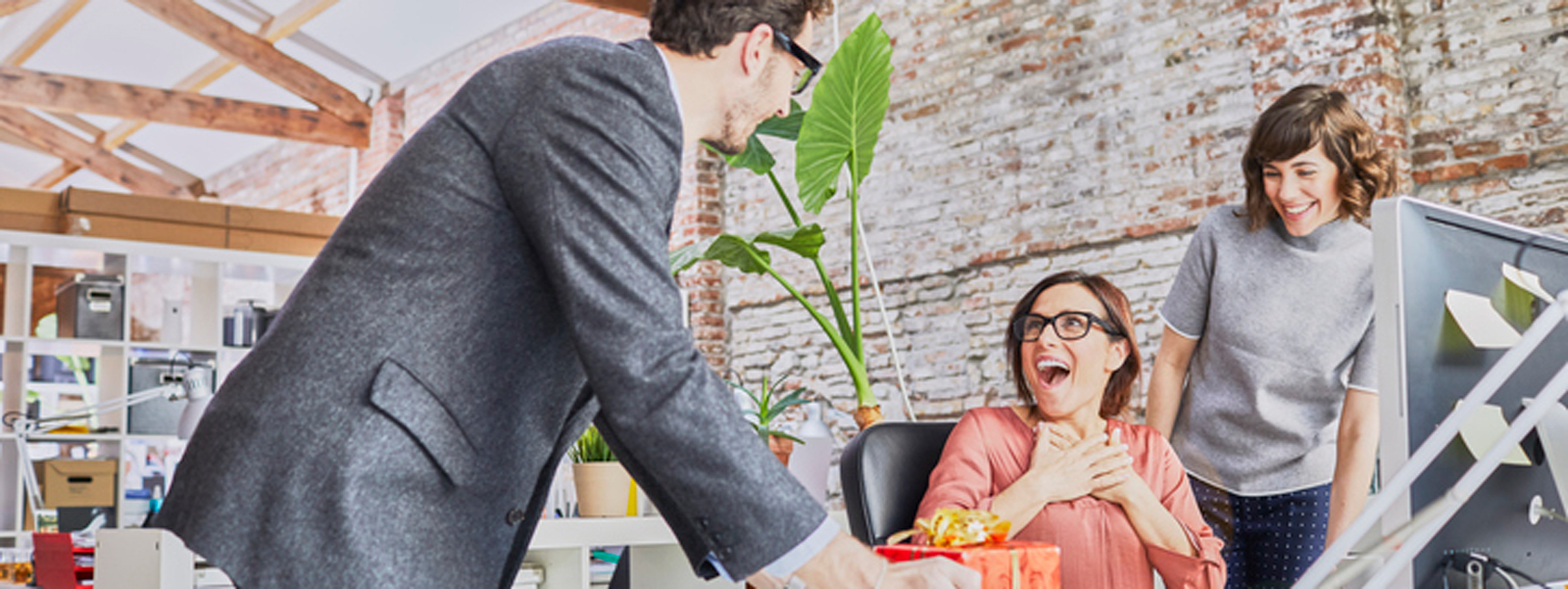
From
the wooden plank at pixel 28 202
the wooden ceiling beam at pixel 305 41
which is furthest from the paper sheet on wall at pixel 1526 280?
the wooden ceiling beam at pixel 305 41

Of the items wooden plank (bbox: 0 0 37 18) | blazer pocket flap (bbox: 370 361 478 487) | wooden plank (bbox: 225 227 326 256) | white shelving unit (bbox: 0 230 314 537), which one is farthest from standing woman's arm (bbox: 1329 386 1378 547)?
wooden plank (bbox: 0 0 37 18)

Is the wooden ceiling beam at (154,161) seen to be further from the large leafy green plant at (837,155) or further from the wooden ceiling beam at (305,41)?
the large leafy green plant at (837,155)

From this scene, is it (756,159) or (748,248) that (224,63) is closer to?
(756,159)

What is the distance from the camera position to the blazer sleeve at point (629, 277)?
929mm

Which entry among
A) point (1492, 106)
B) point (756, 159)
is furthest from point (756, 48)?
point (1492, 106)

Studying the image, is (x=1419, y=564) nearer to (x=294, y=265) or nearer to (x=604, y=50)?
(x=604, y=50)

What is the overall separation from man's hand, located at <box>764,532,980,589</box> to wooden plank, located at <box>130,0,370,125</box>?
8017 millimetres

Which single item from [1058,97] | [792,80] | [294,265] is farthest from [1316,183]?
[294,265]

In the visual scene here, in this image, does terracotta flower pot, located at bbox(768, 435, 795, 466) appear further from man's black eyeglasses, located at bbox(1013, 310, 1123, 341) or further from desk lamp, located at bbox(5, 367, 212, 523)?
desk lamp, located at bbox(5, 367, 212, 523)

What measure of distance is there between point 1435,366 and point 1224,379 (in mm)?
1067

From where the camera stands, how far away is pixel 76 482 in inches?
219

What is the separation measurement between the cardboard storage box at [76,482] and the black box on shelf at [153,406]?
247 millimetres

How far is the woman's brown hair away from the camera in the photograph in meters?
1.97

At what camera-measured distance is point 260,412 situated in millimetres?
1007
